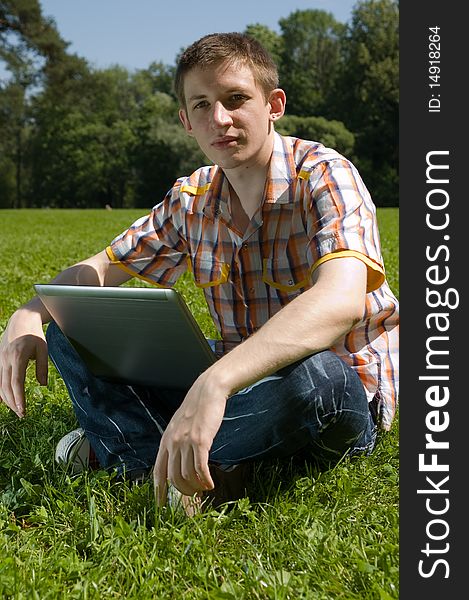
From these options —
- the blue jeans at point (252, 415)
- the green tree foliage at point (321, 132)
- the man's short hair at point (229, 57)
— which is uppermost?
the green tree foliage at point (321, 132)

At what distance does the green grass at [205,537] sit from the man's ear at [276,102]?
4.07 ft

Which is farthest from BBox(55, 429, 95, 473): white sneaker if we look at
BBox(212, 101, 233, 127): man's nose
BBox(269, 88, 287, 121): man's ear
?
BBox(269, 88, 287, 121): man's ear

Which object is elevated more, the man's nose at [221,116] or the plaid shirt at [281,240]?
the man's nose at [221,116]

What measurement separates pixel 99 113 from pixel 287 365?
65688 mm

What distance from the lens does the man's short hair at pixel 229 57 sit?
2936mm

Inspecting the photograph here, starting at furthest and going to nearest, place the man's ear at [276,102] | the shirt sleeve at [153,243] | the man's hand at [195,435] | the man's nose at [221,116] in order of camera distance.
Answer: the shirt sleeve at [153,243] → the man's ear at [276,102] → the man's nose at [221,116] → the man's hand at [195,435]

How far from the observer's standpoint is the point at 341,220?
267cm

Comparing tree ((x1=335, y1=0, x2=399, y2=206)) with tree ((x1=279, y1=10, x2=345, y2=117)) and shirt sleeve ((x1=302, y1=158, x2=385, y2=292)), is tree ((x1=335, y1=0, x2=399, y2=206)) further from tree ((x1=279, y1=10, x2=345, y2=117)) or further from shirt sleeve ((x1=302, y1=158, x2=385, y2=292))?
shirt sleeve ((x1=302, y1=158, x2=385, y2=292))

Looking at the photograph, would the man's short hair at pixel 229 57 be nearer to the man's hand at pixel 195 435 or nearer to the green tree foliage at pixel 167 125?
the man's hand at pixel 195 435

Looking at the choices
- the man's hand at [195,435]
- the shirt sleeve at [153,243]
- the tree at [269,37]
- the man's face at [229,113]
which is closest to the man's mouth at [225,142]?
the man's face at [229,113]

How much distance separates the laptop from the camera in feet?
8.05

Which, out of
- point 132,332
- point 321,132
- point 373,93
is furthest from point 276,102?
point 373,93

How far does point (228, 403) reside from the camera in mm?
2725

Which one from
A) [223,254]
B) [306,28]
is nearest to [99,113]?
[306,28]
